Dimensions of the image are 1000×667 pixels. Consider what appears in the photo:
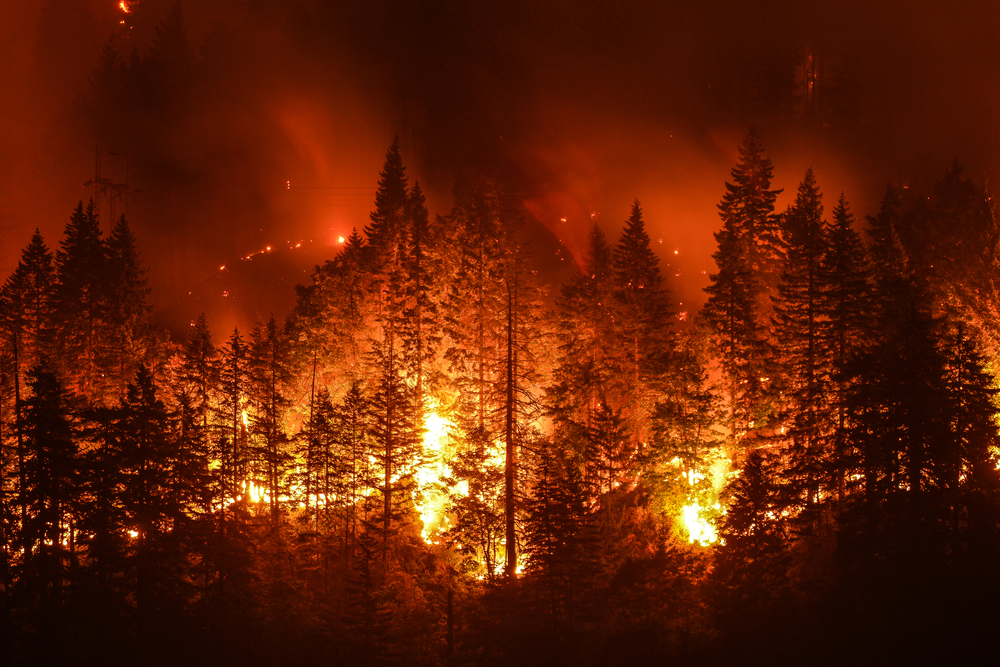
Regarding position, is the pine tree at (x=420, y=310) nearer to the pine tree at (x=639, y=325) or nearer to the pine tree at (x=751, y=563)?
the pine tree at (x=639, y=325)

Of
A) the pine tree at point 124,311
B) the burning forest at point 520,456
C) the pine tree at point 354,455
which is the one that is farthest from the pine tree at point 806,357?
the pine tree at point 124,311

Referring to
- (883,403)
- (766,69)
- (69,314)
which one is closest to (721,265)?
(883,403)

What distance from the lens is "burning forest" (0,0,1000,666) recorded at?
2811 centimetres

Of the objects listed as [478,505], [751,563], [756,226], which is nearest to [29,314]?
[478,505]

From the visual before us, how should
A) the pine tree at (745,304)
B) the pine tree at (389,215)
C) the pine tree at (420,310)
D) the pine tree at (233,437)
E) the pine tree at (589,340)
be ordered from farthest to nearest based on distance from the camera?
the pine tree at (389,215) → the pine tree at (420,310) → the pine tree at (589,340) → the pine tree at (745,304) → the pine tree at (233,437)

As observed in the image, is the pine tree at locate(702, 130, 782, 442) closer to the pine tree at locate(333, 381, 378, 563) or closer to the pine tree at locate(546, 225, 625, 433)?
the pine tree at locate(546, 225, 625, 433)

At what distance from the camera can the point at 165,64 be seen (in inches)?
3036

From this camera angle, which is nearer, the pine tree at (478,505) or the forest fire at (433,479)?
the pine tree at (478,505)

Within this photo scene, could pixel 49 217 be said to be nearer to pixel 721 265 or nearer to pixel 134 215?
pixel 134 215

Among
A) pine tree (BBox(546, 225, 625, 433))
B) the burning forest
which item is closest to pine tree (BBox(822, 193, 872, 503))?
the burning forest

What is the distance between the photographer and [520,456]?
110 feet

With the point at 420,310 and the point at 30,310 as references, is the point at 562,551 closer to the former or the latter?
the point at 420,310

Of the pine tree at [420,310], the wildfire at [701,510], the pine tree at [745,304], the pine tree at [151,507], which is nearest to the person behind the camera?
the pine tree at [151,507]

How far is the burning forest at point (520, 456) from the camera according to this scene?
92.2 ft
